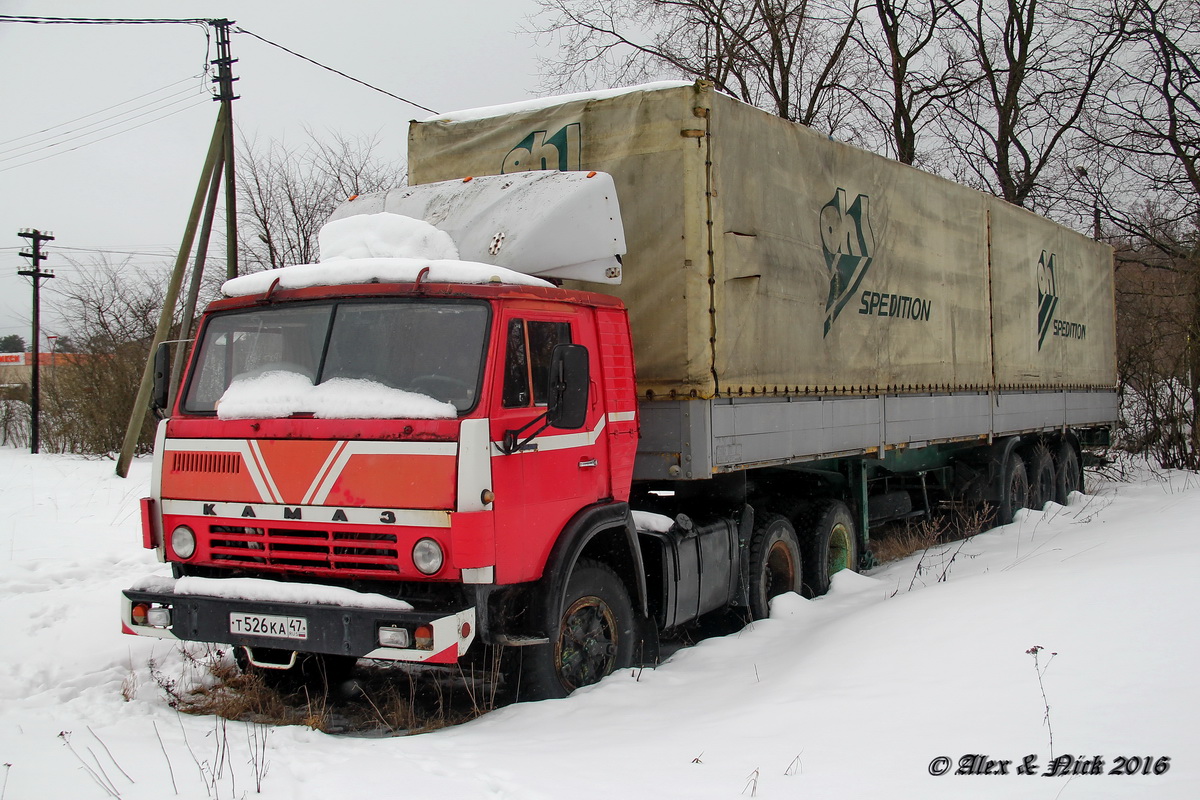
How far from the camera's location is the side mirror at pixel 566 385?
476 cm

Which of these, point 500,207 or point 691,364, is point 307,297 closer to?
point 500,207

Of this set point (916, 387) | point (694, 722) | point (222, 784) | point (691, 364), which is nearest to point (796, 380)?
point (691, 364)

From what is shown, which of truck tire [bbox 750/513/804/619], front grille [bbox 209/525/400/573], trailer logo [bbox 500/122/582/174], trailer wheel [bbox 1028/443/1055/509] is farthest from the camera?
trailer wheel [bbox 1028/443/1055/509]

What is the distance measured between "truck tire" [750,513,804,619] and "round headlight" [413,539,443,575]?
11.5 feet

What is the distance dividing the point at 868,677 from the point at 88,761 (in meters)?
3.52

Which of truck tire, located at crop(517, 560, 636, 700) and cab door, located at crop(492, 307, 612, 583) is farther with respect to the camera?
truck tire, located at crop(517, 560, 636, 700)

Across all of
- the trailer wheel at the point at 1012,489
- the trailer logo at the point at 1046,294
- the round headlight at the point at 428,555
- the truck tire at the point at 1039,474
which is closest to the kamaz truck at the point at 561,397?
the round headlight at the point at 428,555

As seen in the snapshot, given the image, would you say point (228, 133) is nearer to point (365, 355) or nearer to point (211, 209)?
point (211, 209)

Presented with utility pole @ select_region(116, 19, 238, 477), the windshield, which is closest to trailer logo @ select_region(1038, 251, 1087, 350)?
the windshield

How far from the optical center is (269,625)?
4.63 meters

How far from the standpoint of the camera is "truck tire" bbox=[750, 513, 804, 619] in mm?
7406

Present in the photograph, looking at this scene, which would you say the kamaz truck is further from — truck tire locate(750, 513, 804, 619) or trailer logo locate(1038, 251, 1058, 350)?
trailer logo locate(1038, 251, 1058, 350)

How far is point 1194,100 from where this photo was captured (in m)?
21.9

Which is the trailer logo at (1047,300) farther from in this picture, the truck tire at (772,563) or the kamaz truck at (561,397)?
the truck tire at (772,563)
